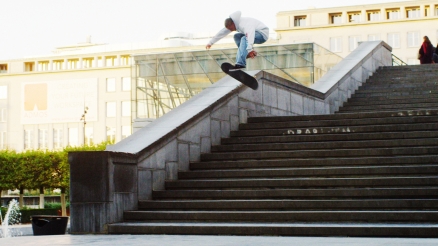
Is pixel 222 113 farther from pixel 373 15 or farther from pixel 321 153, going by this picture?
pixel 373 15

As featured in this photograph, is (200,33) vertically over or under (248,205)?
over

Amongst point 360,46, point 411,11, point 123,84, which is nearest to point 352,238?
point 360,46

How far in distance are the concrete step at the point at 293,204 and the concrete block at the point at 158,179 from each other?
0.50 meters

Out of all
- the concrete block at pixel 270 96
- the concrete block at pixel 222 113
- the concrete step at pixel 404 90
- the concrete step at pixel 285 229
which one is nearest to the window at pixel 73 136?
the concrete step at pixel 404 90

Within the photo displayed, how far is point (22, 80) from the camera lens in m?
116

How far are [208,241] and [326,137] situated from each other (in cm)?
440

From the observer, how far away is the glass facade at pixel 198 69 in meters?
37.2

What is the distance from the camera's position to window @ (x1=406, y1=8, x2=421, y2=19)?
92875 millimetres

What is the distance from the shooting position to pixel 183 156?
11.1 m

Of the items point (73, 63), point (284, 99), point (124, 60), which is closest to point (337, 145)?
point (284, 99)

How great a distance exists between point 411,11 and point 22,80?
6083cm

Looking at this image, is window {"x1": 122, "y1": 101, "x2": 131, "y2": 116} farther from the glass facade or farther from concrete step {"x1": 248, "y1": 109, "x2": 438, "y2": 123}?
concrete step {"x1": 248, "y1": 109, "x2": 438, "y2": 123}

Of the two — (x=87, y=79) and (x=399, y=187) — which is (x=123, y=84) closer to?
(x=87, y=79)

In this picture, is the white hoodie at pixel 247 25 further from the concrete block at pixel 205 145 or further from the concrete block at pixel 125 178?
the concrete block at pixel 125 178
